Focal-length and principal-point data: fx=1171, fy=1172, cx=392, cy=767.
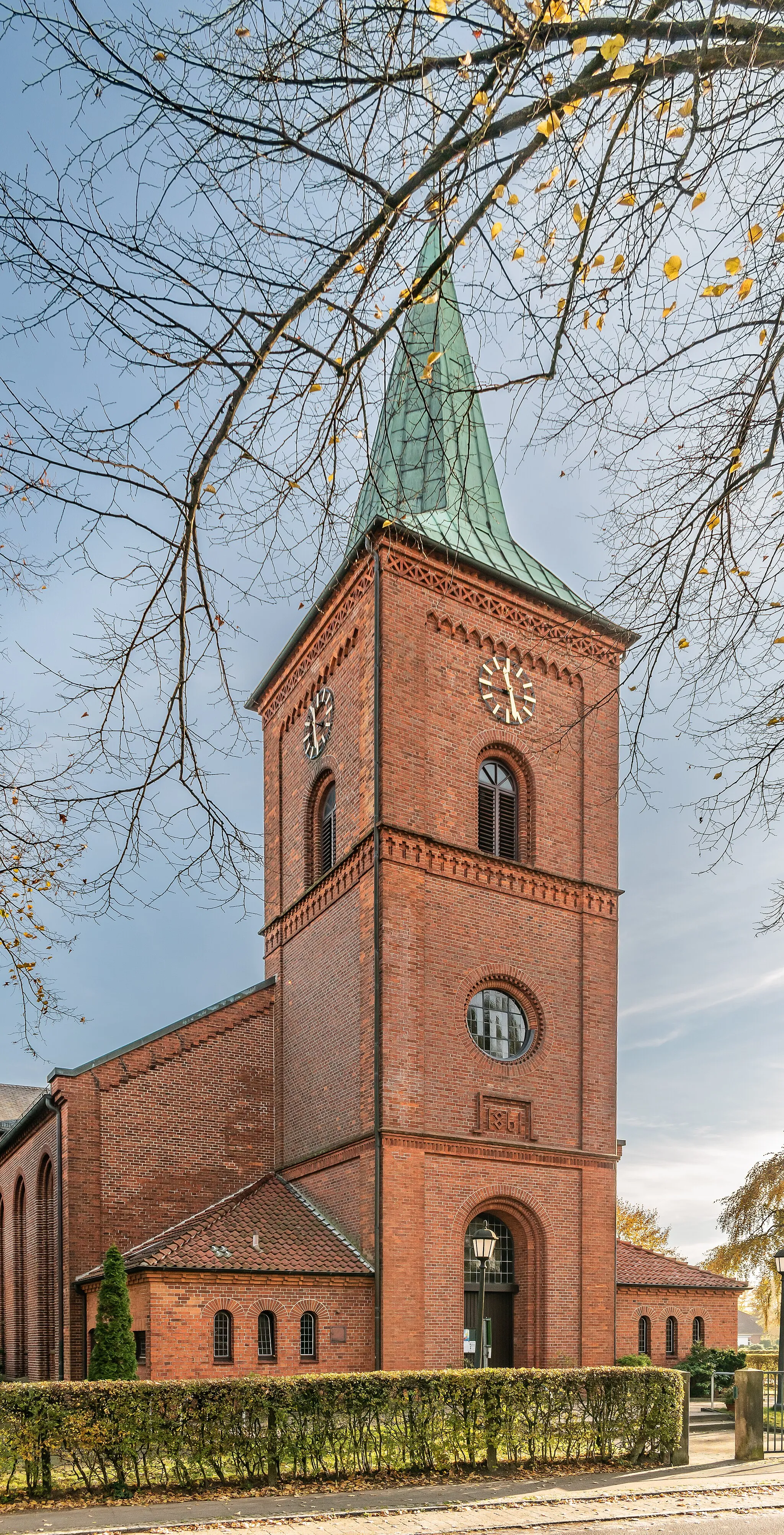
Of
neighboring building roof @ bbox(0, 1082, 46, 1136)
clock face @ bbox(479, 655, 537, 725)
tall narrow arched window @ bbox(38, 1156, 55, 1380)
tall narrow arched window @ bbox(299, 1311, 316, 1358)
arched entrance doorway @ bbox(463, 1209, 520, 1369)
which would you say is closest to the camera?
tall narrow arched window @ bbox(299, 1311, 316, 1358)

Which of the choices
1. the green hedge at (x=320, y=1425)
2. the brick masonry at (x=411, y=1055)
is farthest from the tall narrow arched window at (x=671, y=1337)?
the green hedge at (x=320, y=1425)

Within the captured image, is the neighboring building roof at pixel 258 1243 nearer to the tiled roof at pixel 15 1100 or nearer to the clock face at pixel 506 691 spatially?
the clock face at pixel 506 691

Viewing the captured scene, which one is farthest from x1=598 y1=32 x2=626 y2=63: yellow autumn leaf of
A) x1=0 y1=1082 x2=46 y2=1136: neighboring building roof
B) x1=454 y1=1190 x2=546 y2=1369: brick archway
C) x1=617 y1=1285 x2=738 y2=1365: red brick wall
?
x1=0 y1=1082 x2=46 y2=1136: neighboring building roof

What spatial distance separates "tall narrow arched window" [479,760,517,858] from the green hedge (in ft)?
30.6

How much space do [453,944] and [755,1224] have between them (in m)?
20.9

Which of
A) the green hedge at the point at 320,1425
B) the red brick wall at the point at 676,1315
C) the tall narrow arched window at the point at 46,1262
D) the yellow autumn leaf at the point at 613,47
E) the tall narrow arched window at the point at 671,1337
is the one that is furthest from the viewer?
the tall narrow arched window at the point at 46,1262

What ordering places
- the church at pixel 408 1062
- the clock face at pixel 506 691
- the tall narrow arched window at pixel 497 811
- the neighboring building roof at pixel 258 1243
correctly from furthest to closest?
the clock face at pixel 506 691
the tall narrow arched window at pixel 497 811
the church at pixel 408 1062
the neighboring building roof at pixel 258 1243

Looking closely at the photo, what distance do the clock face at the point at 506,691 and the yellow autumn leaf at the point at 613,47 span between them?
1651 centimetres

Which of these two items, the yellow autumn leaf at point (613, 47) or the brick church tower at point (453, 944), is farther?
the brick church tower at point (453, 944)

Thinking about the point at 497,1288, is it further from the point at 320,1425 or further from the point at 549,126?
the point at 549,126

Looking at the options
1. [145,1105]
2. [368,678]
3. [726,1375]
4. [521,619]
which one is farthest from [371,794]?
[726,1375]

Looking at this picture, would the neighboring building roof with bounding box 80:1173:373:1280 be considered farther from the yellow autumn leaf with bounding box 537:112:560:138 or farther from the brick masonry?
the yellow autumn leaf with bounding box 537:112:560:138

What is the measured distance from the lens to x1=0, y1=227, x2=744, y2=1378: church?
17828 millimetres

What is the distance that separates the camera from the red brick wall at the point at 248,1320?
1653 centimetres
